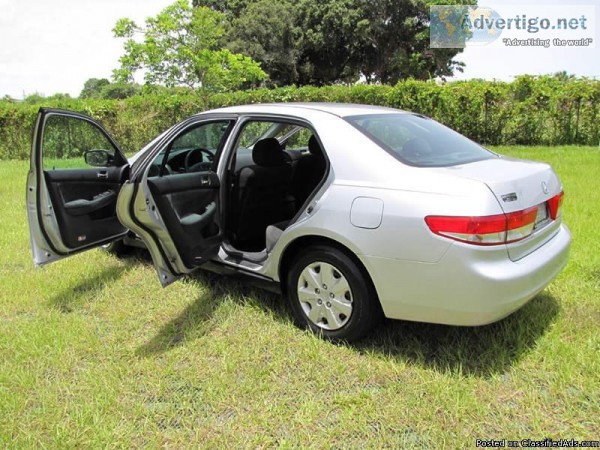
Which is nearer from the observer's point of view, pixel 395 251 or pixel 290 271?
pixel 395 251

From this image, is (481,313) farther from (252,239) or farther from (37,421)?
(37,421)

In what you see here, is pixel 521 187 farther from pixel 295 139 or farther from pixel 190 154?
pixel 190 154

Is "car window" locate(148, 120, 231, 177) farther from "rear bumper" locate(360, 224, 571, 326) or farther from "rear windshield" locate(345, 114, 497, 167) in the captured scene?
"rear bumper" locate(360, 224, 571, 326)

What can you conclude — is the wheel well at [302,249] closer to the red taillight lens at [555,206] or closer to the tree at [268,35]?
the red taillight lens at [555,206]

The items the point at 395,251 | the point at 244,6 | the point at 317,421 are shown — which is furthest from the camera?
the point at 244,6

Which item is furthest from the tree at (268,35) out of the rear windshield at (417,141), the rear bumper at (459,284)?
the rear bumper at (459,284)

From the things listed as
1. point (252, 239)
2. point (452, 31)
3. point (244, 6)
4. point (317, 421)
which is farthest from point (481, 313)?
point (244, 6)

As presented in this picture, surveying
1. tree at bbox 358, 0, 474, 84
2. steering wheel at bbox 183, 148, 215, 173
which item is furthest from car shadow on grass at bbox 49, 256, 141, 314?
tree at bbox 358, 0, 474, 84

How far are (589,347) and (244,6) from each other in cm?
Result: 4410

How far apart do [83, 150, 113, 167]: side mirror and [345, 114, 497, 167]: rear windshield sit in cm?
222

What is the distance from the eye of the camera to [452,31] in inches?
1320

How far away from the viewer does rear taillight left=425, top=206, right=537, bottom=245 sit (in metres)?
2.43

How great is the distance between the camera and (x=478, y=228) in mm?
2432

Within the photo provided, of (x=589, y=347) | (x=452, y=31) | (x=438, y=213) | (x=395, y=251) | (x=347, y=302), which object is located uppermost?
(x=452, y=31)
